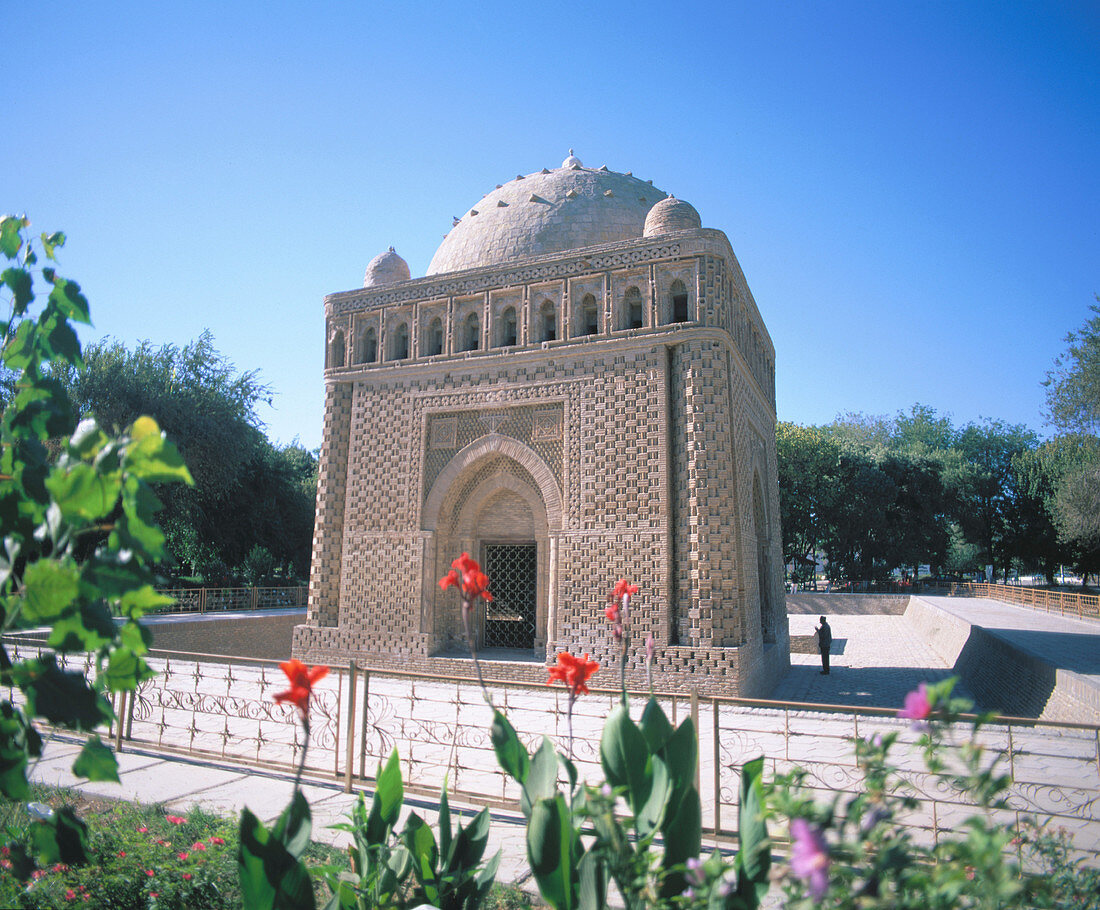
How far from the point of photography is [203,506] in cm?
2266

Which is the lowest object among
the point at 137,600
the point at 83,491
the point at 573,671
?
the point at 573,671

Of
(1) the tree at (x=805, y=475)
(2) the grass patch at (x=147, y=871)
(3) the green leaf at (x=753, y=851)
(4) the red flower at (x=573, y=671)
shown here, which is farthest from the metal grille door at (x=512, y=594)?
(1) the tree at (x=805, y=475)

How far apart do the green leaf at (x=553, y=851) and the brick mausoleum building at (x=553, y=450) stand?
658 cm

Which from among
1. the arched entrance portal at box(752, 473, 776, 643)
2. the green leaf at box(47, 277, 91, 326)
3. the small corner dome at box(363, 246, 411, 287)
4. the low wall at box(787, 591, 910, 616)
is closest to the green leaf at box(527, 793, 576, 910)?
the green leaf at box(47, 277, 91, 326)

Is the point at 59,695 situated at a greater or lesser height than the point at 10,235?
lesser

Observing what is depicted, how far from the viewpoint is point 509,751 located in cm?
288

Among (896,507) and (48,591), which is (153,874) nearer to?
(48,591)

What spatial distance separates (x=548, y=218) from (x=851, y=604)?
2360 centimetres

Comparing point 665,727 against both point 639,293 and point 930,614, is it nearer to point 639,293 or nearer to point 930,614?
point 639,293

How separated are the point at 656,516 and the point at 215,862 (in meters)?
7.03

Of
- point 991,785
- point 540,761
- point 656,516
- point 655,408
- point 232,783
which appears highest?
point 655,408

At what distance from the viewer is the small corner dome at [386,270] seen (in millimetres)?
12648

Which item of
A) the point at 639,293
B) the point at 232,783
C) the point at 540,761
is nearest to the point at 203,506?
the point at 639,293

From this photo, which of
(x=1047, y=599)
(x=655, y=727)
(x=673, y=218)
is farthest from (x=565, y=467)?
(x=1047, y=599)
